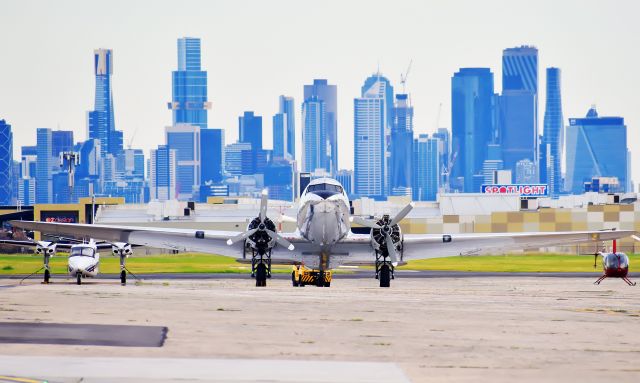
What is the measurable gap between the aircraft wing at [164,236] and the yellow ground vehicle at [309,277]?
3548 millimetres

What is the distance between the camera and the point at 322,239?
54.4 meters

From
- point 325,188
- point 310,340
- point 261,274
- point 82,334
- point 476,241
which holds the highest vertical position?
point 325,188

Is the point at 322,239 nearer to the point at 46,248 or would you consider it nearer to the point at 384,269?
the point at 384,269

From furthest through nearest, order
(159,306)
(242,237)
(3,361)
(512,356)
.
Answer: (242,237), (159,306), (512,356), (3,361)

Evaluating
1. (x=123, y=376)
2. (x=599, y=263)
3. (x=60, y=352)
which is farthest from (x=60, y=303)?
(x=599, y=263)

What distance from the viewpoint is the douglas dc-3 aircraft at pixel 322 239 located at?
54000mm

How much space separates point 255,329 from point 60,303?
8315mm

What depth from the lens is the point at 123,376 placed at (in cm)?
2066

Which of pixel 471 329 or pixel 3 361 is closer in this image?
pixel 3 361

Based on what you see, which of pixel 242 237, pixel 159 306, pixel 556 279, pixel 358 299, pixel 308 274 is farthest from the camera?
pixel 556 279

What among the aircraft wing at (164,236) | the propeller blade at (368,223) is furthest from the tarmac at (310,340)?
the aircraft wing at (164,236)

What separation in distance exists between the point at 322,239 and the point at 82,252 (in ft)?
66.6

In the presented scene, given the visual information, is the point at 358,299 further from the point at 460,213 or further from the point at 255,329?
the point at 460,213

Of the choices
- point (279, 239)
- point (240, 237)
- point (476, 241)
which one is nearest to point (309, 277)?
point (240, 237)
